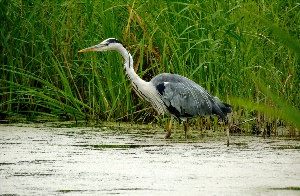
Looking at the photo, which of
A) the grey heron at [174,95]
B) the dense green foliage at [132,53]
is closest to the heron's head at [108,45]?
the grey heron at [174,95]

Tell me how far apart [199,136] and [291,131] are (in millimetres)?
737

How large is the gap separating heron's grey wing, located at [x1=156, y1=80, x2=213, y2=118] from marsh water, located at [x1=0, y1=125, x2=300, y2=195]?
27cm

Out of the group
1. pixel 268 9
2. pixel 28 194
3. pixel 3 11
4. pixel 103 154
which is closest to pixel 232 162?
pixel 103 154

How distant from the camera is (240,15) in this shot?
6309mm

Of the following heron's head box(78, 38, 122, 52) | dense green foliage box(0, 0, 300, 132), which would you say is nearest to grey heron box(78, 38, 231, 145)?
heron's head box(78, 38, 122, 52)

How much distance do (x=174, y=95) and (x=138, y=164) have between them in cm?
189

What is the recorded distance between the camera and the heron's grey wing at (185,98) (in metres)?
5.96

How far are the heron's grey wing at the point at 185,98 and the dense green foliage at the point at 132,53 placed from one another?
0.23m

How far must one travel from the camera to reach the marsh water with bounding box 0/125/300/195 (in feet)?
11.3

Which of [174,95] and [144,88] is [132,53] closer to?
[144,88]

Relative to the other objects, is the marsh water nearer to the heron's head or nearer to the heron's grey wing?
the heron's grey wing

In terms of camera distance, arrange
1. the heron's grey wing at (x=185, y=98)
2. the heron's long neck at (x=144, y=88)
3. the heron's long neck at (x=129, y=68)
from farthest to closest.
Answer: the heron's long neck at (x=129, y=68) → the heron's long neck at (x=144, y=88) → the heron's grey wing at (x=185, y=98)

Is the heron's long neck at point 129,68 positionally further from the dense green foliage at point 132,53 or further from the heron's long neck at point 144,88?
the dense green foliage at point 132,53

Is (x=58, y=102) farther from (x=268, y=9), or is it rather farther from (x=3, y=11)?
(x=268, y=9)
